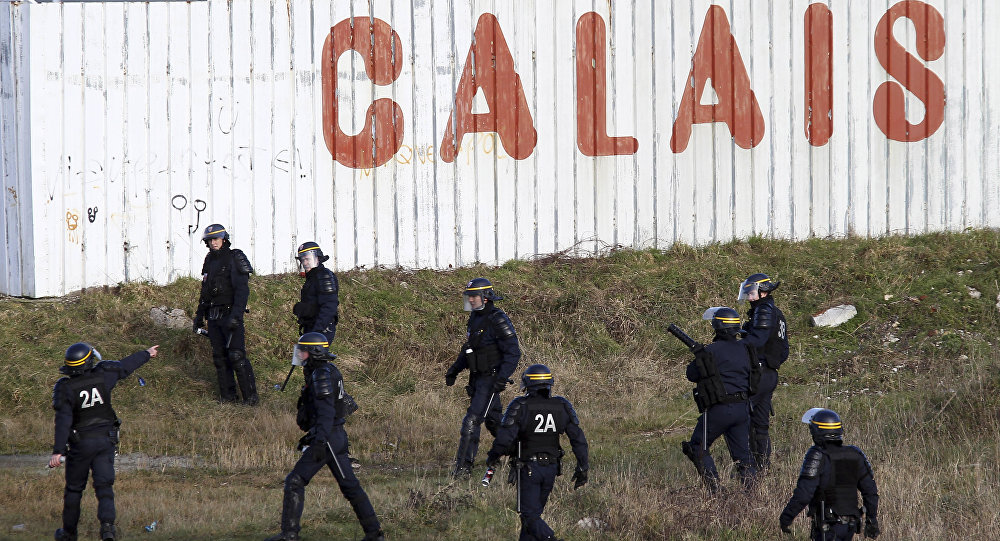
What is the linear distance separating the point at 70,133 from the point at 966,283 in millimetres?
13014

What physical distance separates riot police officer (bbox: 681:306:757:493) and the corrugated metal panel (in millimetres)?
7057

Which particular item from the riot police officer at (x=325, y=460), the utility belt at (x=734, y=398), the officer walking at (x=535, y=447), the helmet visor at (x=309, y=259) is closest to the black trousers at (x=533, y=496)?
the officer walking at (x=535, y=447)

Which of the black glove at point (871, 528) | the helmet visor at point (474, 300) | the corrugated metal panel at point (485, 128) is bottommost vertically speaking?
the black glove at point (871, 528)

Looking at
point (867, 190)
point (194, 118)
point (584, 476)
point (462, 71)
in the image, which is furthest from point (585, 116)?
point (584, 476)

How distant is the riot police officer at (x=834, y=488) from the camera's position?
21.5 ft

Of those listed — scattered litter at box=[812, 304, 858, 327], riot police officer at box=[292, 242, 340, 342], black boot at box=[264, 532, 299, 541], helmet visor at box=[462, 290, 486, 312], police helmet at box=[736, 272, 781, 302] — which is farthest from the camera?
scattered litter at box=[812, 304, 858, 327]

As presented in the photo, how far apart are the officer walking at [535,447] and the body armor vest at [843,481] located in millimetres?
1692

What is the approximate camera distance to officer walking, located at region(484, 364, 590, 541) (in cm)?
710

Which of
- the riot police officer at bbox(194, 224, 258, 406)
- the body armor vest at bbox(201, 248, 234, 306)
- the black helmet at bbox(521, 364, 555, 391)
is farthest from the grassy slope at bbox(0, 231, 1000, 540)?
the black helmet at bbox(521, 364, 555, 391)

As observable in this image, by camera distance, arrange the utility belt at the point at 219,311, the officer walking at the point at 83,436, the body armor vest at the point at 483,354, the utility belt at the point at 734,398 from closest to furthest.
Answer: the officer walking at the point at 83,436 → the utility belt at the point at 734,398 → the body armor vest at the point at 483,354 → the utility belt at the point at 219,311

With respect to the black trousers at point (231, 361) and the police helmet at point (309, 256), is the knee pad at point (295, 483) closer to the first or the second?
the police helmet at point (309, 256)

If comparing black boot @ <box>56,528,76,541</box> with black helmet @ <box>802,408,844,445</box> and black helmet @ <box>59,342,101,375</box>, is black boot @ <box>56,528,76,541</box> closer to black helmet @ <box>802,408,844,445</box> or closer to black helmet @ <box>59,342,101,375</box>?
black helmet @ <box>59,342,101,375</box>

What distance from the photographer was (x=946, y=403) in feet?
34.3

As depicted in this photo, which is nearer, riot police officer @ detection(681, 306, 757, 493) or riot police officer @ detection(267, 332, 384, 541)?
riot police officer @ detection(267, 332, 384, 541)
